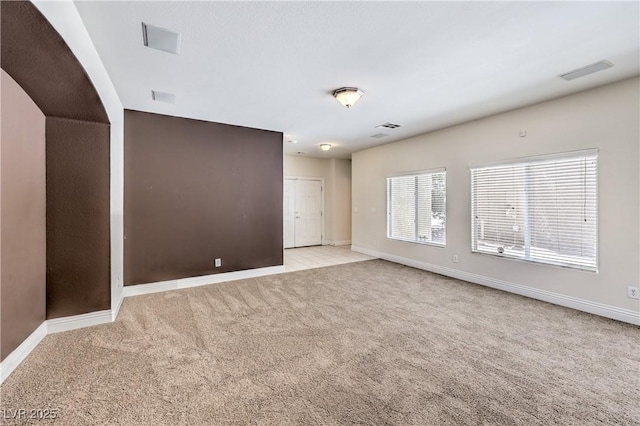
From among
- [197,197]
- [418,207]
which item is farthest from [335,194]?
[197,197]

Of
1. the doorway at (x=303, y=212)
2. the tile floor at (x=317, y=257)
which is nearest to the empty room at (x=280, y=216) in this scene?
the tile floor at (x=317, y=257)

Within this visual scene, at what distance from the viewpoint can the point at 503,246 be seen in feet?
13.5

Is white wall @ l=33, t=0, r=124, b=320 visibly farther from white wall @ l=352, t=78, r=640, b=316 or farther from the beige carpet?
white wall @ l=352, t=78, r=640, b=316

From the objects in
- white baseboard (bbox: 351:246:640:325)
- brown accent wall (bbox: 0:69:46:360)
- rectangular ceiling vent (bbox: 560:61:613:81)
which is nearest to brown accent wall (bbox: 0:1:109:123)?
brown accent wall (bbox: 0:69:46:360)

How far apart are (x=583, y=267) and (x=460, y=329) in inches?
74.2

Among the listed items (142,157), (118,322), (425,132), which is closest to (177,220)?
(142,157)

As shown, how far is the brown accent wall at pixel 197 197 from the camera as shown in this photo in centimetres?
394

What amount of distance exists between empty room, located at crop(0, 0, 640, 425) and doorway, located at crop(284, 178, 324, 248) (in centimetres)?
255

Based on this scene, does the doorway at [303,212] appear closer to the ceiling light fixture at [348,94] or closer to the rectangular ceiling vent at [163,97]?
the rectangular ceiling vent at [163,97]

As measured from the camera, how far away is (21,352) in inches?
87.9

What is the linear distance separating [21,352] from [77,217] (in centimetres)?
128

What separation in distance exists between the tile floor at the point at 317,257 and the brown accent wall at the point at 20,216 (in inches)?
135

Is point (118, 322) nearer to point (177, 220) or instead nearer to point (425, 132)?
point (177, 220)

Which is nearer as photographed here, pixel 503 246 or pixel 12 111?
pixel 12 111
